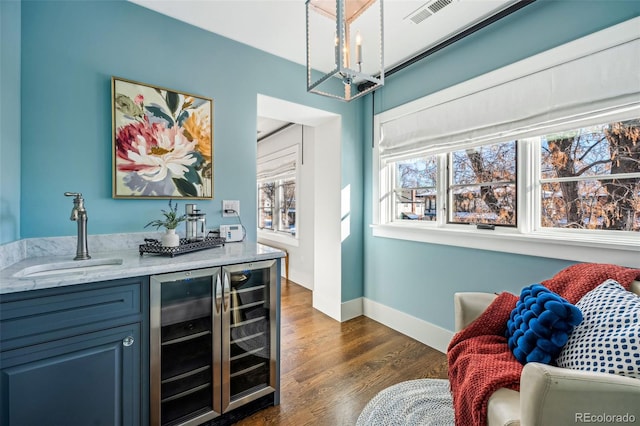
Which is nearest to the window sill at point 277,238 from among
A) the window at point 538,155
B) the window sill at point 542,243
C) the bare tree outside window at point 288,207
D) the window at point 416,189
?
the bare tree outside window at point 288,207

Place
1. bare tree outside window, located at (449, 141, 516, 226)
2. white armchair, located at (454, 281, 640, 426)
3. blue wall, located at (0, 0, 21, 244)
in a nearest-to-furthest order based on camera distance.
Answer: white armchair, located at (454, 281, 640, 426), blue wall, located at (0, 0, 21, 244), bare tree outside window, located at (449, 141, 516, 226)

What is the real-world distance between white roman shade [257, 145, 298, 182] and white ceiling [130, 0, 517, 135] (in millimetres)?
2068

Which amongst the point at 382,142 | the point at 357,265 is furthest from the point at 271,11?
the point at 357,265

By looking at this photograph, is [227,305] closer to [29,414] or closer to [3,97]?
[29,414]

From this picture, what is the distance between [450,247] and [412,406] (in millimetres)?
1253

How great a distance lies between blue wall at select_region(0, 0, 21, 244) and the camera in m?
1.44

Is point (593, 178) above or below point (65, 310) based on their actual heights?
above

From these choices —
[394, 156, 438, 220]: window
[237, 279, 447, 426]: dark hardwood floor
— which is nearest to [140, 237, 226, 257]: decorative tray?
[237, 279, 447, 426]: dark hardwood floor

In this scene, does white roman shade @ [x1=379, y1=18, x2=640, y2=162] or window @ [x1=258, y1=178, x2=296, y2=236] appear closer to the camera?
white roman shade @ [x1=379, y1=18, x2=640, y2=162]

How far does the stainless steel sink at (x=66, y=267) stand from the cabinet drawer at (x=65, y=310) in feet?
0.63

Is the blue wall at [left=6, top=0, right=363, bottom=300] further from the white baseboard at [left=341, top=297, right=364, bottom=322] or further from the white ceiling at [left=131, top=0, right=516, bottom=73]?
the white baseboard at [left=341, top=297, right=364, bottom=322]

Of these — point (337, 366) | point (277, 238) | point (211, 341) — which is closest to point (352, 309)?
point (337, 366)

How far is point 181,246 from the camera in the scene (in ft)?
5.66

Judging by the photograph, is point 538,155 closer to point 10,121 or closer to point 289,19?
point 289,19
